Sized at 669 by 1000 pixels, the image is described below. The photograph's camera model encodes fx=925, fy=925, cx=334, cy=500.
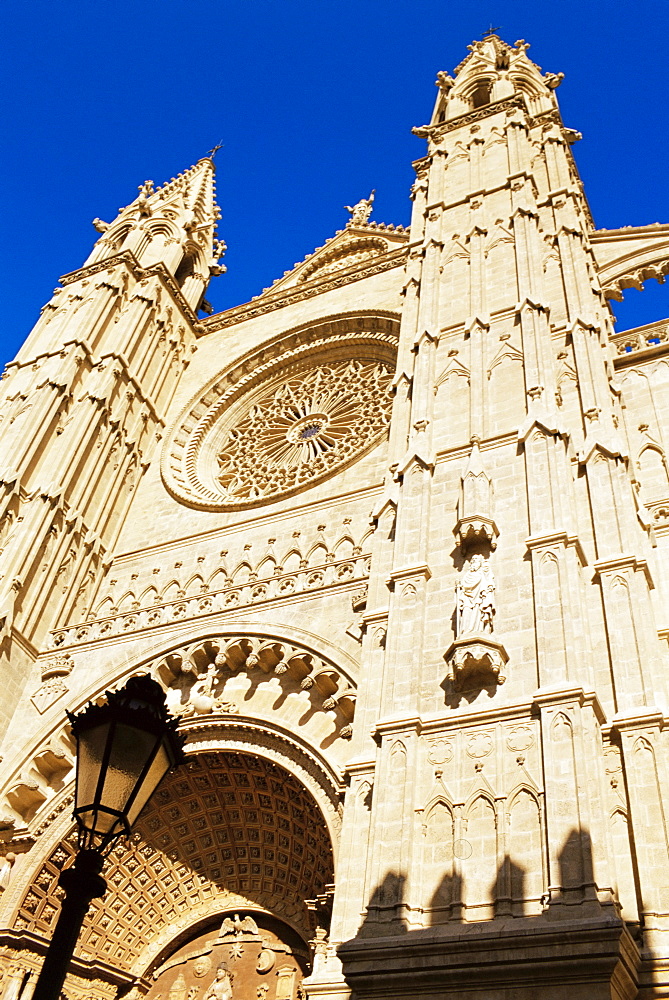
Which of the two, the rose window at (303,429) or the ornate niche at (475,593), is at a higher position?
the rose window at (303,429)

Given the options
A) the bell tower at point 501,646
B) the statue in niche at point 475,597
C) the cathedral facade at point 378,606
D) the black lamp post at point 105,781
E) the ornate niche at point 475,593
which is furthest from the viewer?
the statue in niche at point 475,597

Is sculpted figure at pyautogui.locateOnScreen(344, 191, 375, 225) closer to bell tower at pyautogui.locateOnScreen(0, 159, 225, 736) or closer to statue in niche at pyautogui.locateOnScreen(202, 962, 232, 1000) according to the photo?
bell tower at pyautogui.locateOnScreen(0, 159, 225, 736)

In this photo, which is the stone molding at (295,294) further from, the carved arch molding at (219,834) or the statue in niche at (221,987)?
the statue in niche at (221,987)

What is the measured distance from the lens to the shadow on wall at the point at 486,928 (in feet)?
20.8

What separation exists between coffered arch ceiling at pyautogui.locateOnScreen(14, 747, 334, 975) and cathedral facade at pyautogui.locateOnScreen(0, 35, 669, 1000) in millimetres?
39

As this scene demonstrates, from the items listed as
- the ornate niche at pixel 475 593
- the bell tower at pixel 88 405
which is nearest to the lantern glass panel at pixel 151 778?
the ornate niche at pixel 475 593

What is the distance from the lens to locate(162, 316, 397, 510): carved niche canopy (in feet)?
59.1

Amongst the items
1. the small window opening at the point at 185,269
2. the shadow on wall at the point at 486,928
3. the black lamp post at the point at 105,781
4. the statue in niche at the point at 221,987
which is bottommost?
the black lamp post at the point at 105,781

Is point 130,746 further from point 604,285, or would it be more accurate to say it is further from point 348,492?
point 604,285

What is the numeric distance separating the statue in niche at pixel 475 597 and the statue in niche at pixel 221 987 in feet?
17.2

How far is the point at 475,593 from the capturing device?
31.4 ft

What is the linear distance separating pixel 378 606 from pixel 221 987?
16.0 ft

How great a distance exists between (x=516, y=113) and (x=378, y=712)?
14785 mm

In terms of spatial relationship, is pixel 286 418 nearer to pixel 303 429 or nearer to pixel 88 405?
pixel 303 429
